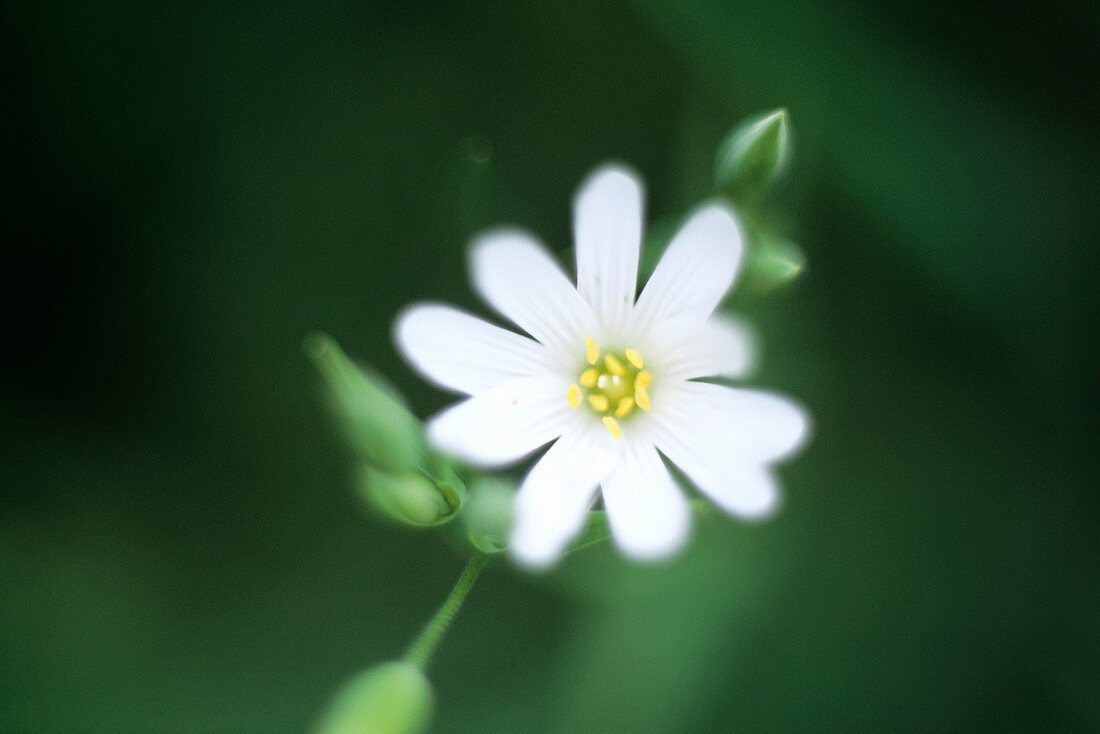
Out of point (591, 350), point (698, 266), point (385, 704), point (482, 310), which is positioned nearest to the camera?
point (385, 704)

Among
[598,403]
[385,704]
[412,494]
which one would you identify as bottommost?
[385,704]

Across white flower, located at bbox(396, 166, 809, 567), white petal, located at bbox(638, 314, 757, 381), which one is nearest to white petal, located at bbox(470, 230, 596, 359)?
white flower, located at bbox(396, 166, 809, 567)

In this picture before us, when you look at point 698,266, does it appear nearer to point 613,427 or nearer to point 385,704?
point 613,427

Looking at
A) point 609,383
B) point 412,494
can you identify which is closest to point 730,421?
point 609,383

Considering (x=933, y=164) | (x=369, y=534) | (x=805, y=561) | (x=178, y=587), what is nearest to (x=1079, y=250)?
(x=933, y=164)

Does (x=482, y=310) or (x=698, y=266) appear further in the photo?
(x=482, y=310)

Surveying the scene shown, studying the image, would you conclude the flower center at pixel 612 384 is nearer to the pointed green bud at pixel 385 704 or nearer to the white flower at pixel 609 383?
the white flower at pixel 609 383

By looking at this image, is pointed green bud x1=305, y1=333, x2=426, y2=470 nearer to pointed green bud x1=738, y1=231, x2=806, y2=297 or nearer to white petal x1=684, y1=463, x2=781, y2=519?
white petal x1=684, y1=463, x2=781, y2=519
